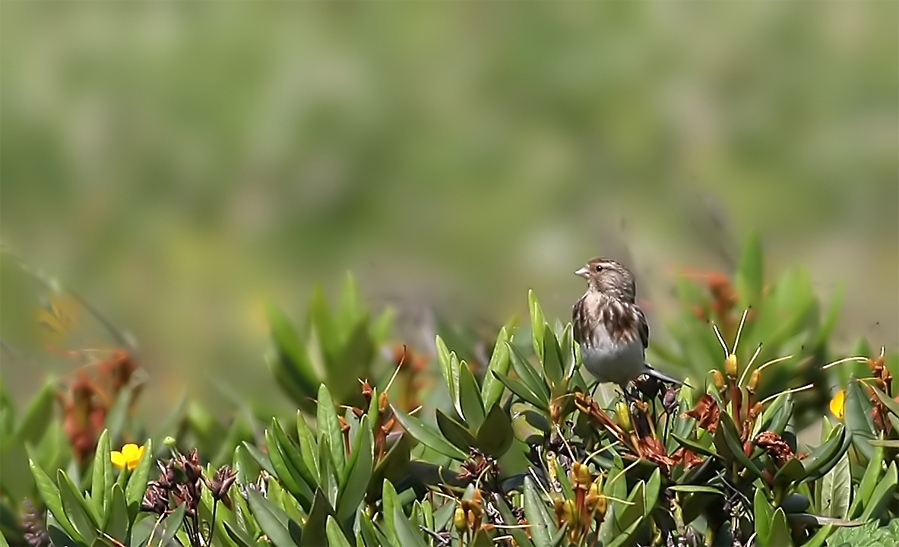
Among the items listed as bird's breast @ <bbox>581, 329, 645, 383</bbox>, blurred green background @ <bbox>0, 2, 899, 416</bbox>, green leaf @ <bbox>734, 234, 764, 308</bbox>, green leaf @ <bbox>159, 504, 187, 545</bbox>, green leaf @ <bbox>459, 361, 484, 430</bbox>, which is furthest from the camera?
blurred green background @ <bbox>0, 2, 899, 416</bbox>

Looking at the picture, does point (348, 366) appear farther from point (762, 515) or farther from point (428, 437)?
point (762, 515)

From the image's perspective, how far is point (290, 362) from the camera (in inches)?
→ 101

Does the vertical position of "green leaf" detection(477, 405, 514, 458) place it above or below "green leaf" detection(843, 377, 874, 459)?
below

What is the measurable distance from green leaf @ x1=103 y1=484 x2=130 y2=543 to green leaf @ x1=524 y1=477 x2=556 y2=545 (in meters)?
0.47

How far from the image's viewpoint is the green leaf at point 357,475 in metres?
1.59

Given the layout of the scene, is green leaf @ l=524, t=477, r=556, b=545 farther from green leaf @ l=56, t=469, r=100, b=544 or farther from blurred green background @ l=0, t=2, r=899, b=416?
blurred green background @ l=0, t=2, r=899, b=416

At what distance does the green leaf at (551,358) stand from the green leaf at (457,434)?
0.12 meters

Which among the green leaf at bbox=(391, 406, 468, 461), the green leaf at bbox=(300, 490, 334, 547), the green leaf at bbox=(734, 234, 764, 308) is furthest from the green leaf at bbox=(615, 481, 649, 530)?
the green leaf at bbox=(734, 234, 764, 308)

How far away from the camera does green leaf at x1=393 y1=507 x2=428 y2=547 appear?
149 centimetres

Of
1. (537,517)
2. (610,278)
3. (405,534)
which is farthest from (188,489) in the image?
(610,278)

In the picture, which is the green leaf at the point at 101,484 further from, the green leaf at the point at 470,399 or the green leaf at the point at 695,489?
the green leaf at the point at 695,489

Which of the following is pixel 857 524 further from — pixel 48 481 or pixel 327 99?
pixel 327 99

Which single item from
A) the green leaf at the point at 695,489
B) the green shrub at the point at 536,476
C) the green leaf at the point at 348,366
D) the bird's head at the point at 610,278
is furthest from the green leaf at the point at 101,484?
the bird's head at the point at 610,278

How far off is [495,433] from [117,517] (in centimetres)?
46
